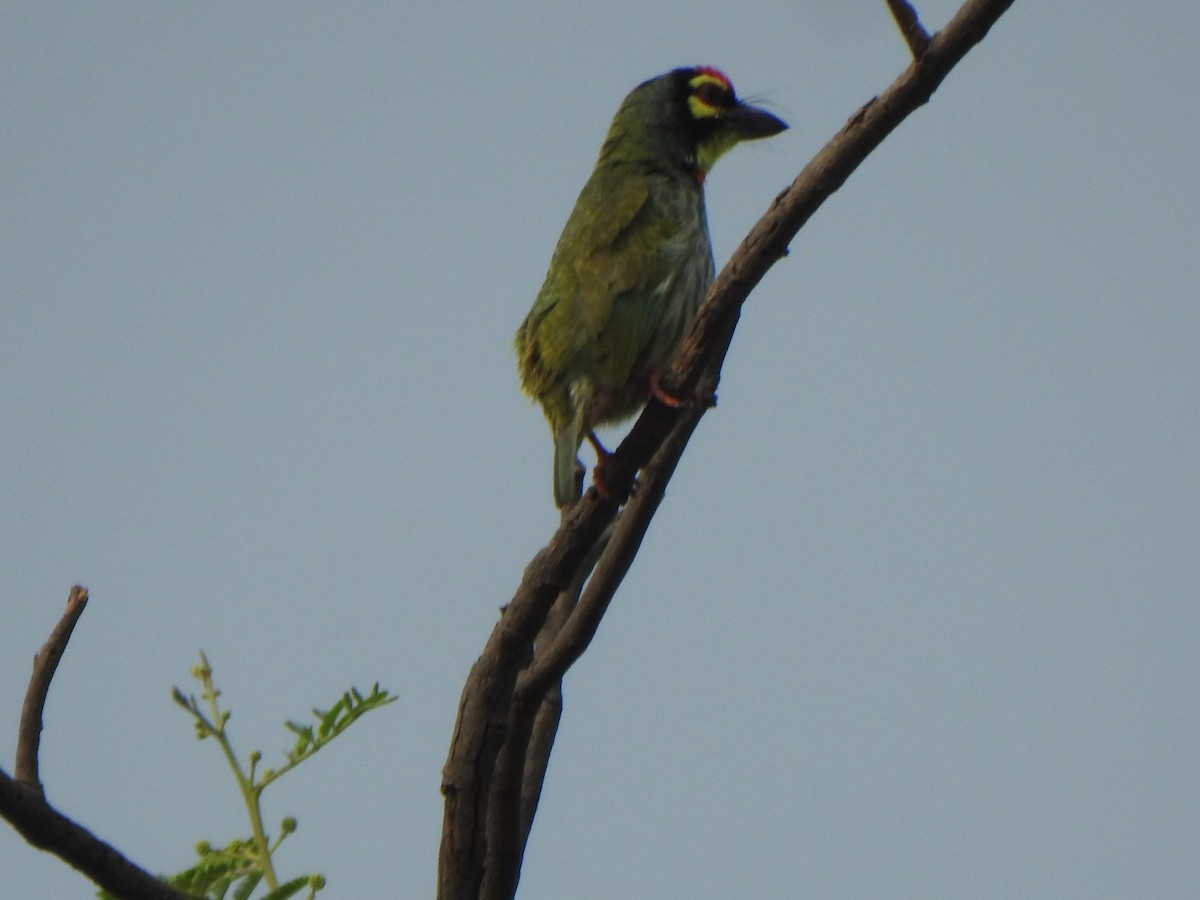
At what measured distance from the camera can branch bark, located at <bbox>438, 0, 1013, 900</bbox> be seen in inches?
126

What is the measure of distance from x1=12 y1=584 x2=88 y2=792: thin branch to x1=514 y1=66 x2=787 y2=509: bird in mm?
1590

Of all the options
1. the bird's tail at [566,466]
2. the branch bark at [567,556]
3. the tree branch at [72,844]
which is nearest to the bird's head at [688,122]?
the bird's tail at [566,466]

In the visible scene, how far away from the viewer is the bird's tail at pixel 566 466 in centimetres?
452

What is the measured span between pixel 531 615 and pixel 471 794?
44 centimetres

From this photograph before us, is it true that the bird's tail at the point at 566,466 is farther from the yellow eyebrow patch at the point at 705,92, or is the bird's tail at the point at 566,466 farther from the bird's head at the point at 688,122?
the yellow eyebrow patch at the point at 705,92

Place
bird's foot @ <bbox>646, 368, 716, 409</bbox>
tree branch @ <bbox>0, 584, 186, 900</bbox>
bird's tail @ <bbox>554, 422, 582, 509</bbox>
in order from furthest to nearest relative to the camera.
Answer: bird's tail @ <bbox>554, 422, 582, 509</bbox> → bird's foot @ <bbox>646, 368, 716, 409</bbox> → tree branch @ <bbox>0, 584, 186, 900</bbox>

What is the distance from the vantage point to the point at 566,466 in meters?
4.58

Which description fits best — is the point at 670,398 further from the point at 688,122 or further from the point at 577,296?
the point at 688,122

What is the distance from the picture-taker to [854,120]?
10.8ft

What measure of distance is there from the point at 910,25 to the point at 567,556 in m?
1.45

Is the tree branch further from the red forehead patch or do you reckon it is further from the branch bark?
the red forehead patch

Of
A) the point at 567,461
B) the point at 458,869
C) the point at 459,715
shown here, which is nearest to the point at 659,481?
the point at 567,461

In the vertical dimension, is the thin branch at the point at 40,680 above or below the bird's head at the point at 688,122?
below

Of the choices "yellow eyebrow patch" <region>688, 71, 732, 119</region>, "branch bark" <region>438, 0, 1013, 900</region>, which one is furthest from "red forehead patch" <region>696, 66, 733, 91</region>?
"branch bark" <region>438, 0, 1013, 900</region>
